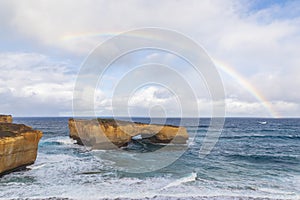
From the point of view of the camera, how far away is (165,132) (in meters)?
37.3

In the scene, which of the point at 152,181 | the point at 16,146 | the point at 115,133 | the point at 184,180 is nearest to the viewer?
the point at 152,181

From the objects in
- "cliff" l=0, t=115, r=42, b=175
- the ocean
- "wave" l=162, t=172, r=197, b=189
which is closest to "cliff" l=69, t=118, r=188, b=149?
the ocean

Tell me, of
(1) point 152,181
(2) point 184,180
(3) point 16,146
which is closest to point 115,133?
(3) point 16,146

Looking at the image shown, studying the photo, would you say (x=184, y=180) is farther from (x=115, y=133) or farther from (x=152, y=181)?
(x=115, y=133)

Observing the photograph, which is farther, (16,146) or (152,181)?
(16,146)

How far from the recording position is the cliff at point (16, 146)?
16.5 metres

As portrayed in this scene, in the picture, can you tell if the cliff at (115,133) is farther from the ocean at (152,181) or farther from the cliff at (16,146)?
the cliff at (16,146)

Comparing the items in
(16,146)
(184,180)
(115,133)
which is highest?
(115,133)

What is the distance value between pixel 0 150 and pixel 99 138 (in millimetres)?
17090

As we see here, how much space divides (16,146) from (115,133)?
52.6ft

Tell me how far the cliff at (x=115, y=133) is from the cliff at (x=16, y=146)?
490 inches

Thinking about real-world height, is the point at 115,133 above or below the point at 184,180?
above

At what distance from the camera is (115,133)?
32594mm

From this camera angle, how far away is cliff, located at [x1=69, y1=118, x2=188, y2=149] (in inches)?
1266
